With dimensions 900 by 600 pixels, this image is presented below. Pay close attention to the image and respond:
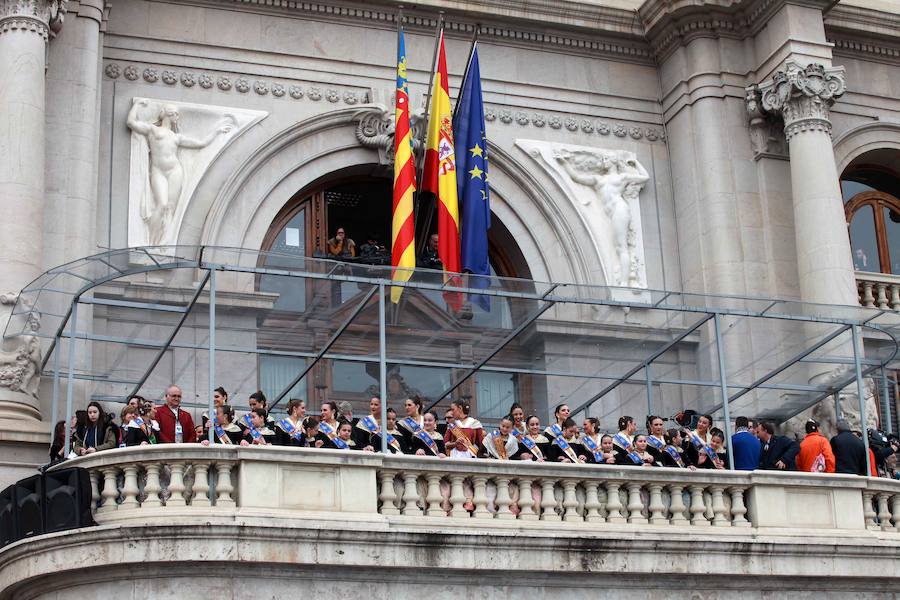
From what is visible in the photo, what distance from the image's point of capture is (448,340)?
23.1 meters

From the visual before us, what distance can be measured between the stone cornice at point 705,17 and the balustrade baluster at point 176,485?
13.4 meters

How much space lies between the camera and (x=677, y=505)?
21109 millimetres

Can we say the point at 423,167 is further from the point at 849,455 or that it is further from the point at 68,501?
the point at 68,501

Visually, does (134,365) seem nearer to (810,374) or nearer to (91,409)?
(91,409)

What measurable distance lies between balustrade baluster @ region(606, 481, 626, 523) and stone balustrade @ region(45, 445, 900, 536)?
0.04 ft

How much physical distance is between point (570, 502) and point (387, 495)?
2.25m

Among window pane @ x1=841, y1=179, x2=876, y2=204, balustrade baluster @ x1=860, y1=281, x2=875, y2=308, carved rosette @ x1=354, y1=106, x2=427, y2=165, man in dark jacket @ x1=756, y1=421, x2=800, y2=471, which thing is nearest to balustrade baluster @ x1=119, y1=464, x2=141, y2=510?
man in dark jacket @ x1=756, y1=421, x2=800, y2=471

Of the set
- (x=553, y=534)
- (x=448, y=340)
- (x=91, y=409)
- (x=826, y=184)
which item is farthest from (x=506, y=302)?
(x=826, y=184)

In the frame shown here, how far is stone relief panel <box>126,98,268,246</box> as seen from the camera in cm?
2550

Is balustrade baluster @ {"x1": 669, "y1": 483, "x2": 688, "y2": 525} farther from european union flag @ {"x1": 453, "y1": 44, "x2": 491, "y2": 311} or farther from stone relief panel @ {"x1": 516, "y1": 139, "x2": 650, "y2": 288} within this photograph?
stone relief panel @ {"x1": 516, "y1": 139, "x2": 650, "y2": 288}

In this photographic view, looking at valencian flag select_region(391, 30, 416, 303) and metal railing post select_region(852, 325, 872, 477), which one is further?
valencian flag select_region(391, 30, 416, 303)

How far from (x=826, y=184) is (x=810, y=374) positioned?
355 cm

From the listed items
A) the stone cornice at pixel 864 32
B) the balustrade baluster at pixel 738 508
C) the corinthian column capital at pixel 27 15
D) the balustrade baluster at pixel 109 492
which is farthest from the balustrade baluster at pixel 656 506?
the stone cornice at pixel 864 32

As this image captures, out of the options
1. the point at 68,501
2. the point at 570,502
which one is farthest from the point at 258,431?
the point at 570,502
